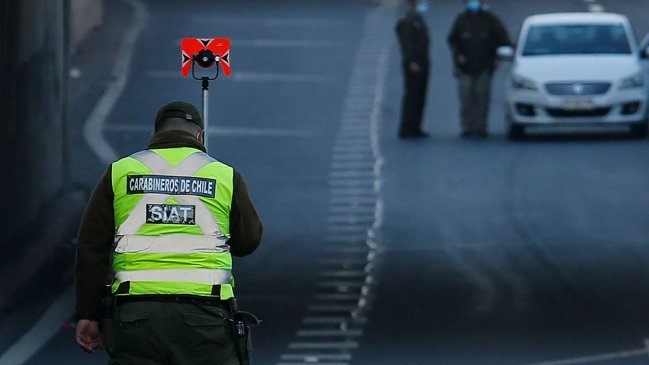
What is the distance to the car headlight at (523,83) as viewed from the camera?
27.0 meters

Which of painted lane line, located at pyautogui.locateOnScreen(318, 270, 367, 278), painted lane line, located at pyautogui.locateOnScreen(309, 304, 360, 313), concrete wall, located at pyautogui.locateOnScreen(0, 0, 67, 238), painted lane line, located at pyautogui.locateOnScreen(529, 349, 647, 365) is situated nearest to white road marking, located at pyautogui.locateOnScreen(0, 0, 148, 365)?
concrete wall, located at pyautogui.locateOnScreen(0, 0, 67, 238)

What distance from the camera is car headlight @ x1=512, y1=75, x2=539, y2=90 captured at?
88.6 feet

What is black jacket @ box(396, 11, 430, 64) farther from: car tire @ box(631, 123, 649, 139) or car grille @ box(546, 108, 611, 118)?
car tire @ box(631, 123, 649, 139)

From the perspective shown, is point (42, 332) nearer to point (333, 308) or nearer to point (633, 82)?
point (333, 308)

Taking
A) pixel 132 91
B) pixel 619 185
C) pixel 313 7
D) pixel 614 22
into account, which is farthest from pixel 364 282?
pixel 313 7

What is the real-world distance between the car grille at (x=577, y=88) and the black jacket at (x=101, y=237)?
1907 centimetres

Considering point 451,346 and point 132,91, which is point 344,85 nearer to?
point 132,91

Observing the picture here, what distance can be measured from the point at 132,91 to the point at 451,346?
667 inches

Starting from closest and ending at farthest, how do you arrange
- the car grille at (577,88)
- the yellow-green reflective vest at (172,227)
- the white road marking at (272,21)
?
the yellow-green reflective vest at (172,227) → the car grille at (577,88) → the white road marking at (272,21)

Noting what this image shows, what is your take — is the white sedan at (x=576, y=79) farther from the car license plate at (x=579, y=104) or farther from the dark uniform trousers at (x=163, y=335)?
the dark uniform trousers at (x=163, y=335)

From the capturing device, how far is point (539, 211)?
21.5 m

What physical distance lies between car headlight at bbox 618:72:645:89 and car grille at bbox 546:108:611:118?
16.1 inches

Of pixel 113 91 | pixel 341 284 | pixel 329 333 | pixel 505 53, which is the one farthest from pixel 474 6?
pixel 329 333

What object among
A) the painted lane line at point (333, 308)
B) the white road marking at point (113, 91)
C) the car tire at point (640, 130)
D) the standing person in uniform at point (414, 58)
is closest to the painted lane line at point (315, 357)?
the painted lane line at point (333, 308)
